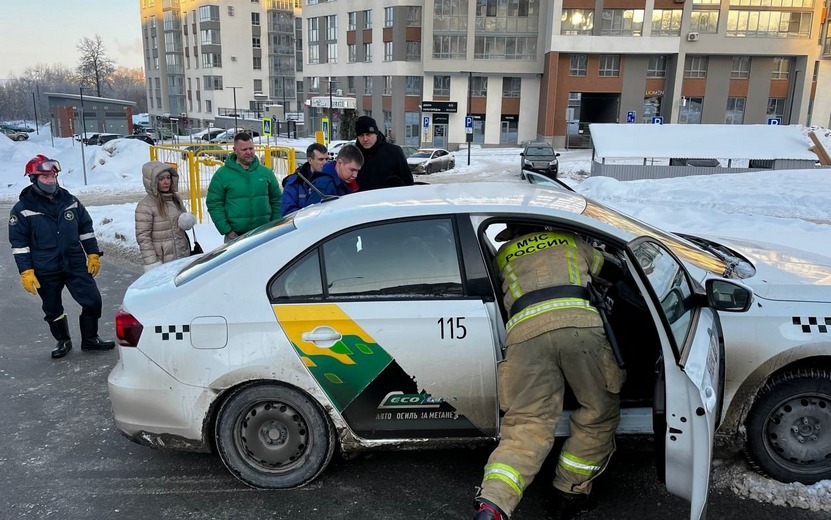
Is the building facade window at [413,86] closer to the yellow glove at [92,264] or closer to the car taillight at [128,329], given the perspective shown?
the yellow glove at [92,264]

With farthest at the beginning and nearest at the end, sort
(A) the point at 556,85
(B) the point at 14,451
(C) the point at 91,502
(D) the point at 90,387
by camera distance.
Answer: (A) the point at 556,85 → (D) the point at 90,387 → (B) the point at 14,451 → (C) the point at 91,502

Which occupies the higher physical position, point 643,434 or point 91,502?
point 643,434

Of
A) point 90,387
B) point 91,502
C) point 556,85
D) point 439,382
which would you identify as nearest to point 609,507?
point 439,382

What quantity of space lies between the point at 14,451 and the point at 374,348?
→ 8.68 ft

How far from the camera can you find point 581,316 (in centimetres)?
290

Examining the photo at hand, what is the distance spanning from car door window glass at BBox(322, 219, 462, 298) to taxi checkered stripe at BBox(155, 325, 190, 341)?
2.71ft

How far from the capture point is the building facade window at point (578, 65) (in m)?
49.8

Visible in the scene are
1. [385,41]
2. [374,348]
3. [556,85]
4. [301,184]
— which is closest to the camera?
[374,348]

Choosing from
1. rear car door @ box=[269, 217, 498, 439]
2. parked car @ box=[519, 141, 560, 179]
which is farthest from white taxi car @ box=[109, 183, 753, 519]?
parked car @ box=[519, 141, 560, 179]

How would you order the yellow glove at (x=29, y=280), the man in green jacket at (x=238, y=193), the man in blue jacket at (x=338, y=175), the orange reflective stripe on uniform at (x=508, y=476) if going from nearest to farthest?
the orange reflective stripe on uniform at (x=508, y=476)
the man in blue jacket at (x=338, y=175)
the yellow glove at (x=29, y=280)
the man in green jacket at (x=238, y=193)

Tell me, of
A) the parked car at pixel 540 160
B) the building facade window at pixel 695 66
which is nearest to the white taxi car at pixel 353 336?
the parked car at pixel 540 160

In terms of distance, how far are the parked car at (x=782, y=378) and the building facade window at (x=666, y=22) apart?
51548 mm

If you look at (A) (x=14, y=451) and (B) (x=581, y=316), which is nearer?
(B) (x=581, y=316)

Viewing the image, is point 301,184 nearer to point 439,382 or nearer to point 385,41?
point 439,382
